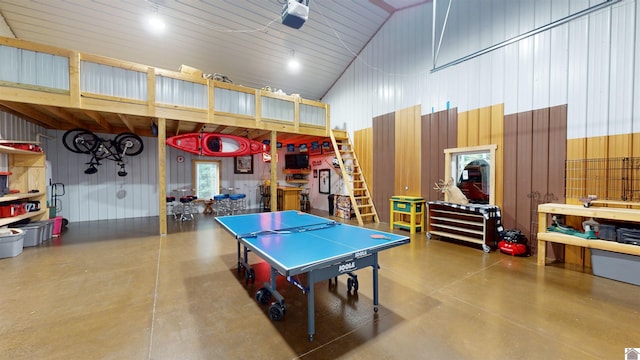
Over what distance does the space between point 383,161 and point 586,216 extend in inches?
165

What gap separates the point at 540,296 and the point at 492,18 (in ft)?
15.9

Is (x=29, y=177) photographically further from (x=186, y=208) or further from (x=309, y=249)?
(x=309, y=249)

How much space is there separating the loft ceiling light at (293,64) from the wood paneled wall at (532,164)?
5.61 m

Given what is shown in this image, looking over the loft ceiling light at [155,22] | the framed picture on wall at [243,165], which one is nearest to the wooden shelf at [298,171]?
the framed picture on wall at [243,165]

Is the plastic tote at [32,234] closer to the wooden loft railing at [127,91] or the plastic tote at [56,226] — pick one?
the plastic tote at [56,226]

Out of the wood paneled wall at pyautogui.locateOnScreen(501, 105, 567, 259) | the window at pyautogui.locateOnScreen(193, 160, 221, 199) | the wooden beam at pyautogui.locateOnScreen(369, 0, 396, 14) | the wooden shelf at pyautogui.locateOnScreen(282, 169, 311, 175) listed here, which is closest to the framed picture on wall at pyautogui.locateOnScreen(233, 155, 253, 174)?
the window at pyautogui.locateOnScreen(193, 160, 221, 199)

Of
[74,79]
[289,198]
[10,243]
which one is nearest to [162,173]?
[74,79]

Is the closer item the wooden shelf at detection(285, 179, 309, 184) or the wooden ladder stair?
the wooden ladder stair

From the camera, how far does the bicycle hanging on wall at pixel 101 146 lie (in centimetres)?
698

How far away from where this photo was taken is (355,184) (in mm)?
7805

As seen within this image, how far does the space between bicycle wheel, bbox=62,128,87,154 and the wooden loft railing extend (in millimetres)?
3174

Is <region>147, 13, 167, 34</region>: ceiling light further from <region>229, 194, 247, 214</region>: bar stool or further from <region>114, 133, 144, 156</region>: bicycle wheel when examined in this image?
<region>229, 194, 247, 214</region>: bar stool

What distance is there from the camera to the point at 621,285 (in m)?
3.10

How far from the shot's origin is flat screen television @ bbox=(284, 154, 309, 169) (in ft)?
32.3
